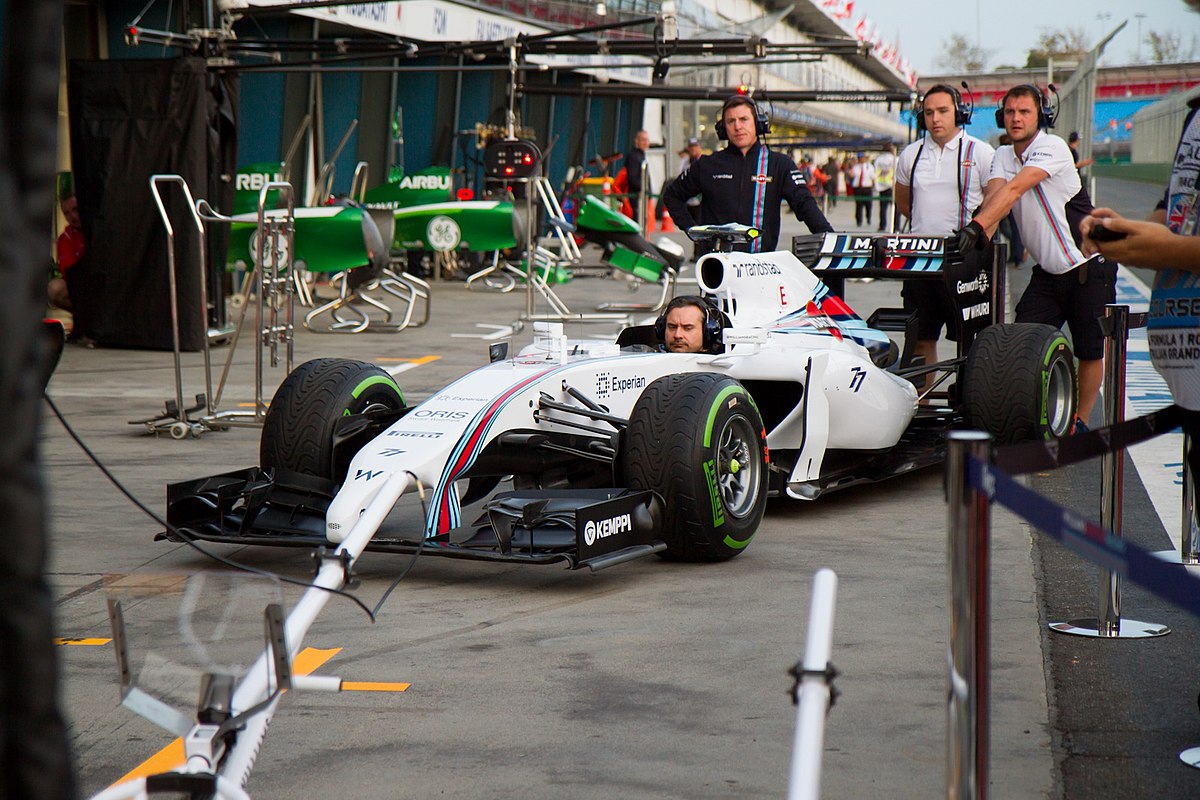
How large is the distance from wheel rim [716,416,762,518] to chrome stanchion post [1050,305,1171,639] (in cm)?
132

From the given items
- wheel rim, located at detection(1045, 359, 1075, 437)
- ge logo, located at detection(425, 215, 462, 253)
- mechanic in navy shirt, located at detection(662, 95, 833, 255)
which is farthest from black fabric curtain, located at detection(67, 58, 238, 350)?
wheel rim, located at detection(1045, 359, 1075, 437)

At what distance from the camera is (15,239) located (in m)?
1.04

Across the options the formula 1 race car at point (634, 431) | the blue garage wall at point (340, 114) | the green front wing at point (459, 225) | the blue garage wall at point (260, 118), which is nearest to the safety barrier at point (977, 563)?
the formula 1 race car at point (634, 431)

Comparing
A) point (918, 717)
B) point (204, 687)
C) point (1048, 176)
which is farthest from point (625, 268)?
point (204, 687)

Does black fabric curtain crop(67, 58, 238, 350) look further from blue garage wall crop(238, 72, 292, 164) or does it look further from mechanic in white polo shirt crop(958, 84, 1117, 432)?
mechanic in white polo shirt crop(958, 84, 1117, 432)

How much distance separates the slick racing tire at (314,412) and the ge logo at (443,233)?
419 inches

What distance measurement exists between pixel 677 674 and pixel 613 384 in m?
1.93

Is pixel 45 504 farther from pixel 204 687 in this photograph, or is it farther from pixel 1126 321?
pixel 1126 321

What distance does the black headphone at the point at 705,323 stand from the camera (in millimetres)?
6309

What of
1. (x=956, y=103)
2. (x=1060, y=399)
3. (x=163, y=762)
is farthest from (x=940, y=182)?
(x=163, y=762)

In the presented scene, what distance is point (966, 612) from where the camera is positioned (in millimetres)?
2262

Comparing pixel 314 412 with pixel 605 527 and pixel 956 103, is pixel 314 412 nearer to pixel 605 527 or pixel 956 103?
pixel 605 527

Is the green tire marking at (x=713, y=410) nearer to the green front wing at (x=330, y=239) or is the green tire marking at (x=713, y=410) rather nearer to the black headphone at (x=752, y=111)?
the black headphone at (x=752, y=111)

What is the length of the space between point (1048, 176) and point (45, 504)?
22.1 ft
